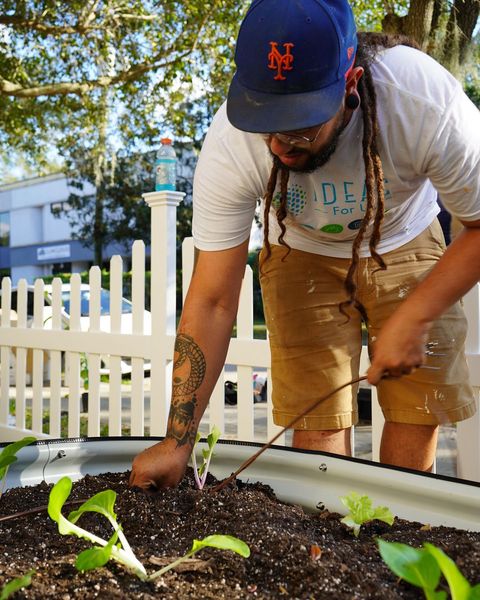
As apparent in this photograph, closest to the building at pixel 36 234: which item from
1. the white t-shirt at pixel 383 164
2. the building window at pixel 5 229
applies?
the building window at pixel 5 229

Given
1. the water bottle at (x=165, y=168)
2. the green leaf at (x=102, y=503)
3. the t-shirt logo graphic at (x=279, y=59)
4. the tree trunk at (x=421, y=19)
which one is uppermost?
the tree trunk at (x=421, y=19)

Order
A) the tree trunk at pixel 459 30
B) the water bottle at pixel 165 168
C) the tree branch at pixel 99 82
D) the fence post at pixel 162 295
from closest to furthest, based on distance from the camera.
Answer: the fence post at pixel 162 295 → the water bottle at pixel 165 168 → the tree trunk at pixel 459 30 → the tree branch at pixel 99 82

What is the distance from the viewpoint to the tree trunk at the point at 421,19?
234 inches

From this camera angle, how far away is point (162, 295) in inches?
158

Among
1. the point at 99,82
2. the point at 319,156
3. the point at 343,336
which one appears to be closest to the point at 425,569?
the point at 319,156

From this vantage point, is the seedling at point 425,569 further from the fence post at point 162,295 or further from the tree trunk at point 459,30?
the tree trunk at point 459,30

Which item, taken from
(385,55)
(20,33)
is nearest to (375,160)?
(385,55)

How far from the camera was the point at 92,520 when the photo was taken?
137 centimetres

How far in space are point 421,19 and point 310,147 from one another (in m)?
5.02

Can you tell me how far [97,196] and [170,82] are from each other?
12648mm

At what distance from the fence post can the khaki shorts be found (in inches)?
69.1

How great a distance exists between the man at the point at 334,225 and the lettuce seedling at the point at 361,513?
0.25m

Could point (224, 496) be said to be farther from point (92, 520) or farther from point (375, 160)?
point (375, 160)

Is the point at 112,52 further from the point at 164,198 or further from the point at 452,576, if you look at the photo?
the point at 452,576
